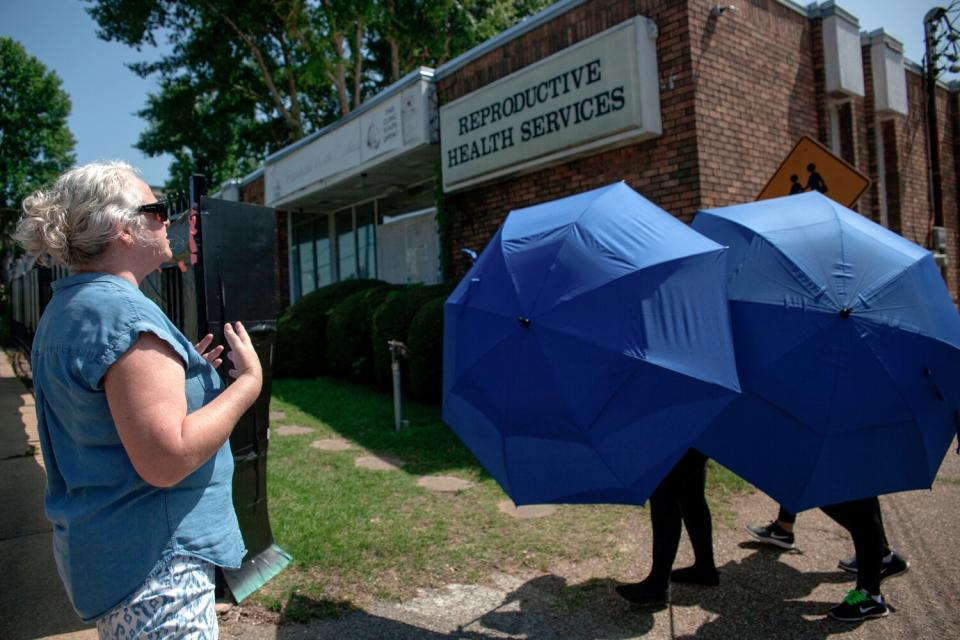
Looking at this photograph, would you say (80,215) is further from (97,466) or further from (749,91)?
(749,91)

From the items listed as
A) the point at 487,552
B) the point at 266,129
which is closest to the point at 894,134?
the point at 487,552

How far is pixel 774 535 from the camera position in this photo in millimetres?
4270

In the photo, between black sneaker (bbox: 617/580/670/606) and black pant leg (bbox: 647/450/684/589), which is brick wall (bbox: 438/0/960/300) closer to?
black pant leg (bbox: 647/450/684/589)

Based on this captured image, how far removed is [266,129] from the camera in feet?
88.2

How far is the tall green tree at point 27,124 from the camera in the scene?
1515 inches

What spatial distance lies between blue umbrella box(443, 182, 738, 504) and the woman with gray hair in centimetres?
129

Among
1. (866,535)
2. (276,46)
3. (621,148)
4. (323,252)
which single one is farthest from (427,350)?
(276,46)

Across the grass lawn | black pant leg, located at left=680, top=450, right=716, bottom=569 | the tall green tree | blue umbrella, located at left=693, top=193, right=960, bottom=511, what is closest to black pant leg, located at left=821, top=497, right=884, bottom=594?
blue umbrella, located at left=693, top=193, right=960, bottom=511

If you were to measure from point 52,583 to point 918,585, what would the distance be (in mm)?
4698

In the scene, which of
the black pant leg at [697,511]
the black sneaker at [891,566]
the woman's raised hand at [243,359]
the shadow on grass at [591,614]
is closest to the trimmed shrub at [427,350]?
the shadow on grass at [591,614]

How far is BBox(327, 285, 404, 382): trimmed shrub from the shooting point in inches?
394

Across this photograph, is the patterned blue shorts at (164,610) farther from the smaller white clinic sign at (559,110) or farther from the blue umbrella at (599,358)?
the smaller white clinic sign at (559,110)

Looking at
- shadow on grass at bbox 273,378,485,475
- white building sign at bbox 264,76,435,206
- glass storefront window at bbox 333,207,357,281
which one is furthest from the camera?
glass storefront window at bbox 333,207,357,281

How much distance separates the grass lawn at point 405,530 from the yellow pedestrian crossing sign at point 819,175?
8.05 ft
